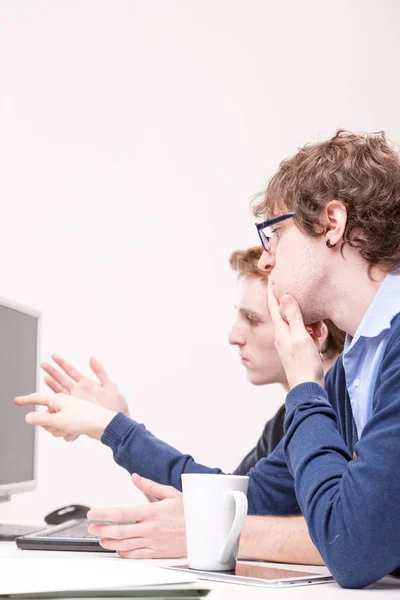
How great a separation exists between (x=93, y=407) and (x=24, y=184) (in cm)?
179

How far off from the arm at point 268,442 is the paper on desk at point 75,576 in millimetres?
1363

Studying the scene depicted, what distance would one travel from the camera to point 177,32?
3059 mm

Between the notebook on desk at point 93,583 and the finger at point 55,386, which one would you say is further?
the finger at point 55,386

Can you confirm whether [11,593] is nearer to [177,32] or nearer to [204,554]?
[204,554]

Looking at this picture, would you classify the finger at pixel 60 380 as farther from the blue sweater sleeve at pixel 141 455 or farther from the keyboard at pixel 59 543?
the keyboard at pixel 59 543

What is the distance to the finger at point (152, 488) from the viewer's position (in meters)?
1.15

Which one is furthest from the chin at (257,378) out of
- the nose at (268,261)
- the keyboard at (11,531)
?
the nose at (268,261)

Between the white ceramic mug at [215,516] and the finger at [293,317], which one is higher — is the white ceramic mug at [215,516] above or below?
below

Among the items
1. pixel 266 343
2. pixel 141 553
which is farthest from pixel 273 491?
pixel 266 343

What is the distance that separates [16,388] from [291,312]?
80cm

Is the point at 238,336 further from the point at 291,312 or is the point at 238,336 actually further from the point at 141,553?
the point at 141,553

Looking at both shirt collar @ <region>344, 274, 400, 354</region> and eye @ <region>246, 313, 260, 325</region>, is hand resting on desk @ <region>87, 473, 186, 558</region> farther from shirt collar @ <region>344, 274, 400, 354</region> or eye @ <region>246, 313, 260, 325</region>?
eye @ <region>246, 313, 260, 325</region>

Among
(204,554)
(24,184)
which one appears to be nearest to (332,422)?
(204,554)

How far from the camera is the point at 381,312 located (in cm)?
108
